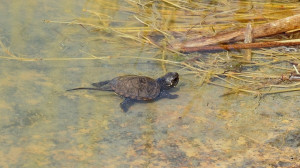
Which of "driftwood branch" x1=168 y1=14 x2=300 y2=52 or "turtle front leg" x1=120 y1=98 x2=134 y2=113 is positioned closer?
"turtle front leg" x1=120 y1=98 x2=134 y2=113

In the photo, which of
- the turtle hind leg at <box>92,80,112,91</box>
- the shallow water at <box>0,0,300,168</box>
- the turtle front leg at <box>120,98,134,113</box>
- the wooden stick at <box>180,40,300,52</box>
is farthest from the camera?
the wooden stick at <box>180,40,300,52</box>

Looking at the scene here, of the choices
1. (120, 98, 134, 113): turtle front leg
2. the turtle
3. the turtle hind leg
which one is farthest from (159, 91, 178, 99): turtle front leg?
the turtle hind leg

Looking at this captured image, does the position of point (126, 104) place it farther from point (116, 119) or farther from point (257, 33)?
point (257, 33)

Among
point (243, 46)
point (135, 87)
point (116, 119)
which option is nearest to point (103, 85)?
point (135, 87)

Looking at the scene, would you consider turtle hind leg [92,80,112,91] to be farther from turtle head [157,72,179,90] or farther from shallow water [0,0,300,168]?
turtle head [157,72,179,90]

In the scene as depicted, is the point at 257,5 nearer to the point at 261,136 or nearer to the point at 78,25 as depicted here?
the point at 78,25

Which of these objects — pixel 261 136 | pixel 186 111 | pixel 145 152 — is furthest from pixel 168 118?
pixel 261 136
